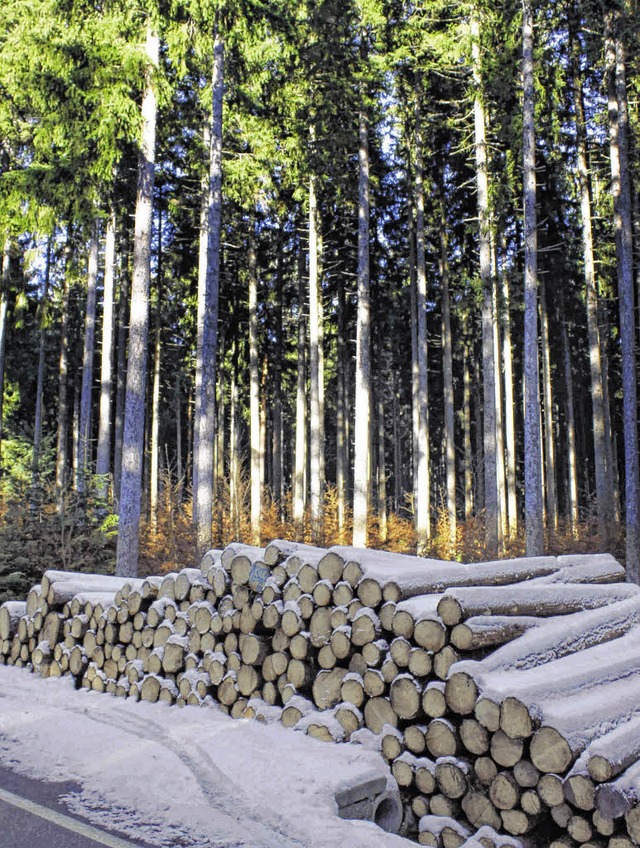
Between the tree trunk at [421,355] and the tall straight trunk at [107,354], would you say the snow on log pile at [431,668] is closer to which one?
the tall straight trunk at [107,354]

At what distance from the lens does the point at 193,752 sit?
5.26 metres

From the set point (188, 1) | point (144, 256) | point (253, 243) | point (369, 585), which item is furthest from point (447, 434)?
point (369, 585)

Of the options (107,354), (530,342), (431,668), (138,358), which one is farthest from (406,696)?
(107,354)

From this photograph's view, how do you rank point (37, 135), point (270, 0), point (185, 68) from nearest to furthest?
point (37, 135) → point (185, 68) → point (270, 0)

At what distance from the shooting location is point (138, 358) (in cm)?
1300

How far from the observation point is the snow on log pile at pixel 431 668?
4277mm

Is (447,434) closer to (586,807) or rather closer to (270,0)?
(270,0)

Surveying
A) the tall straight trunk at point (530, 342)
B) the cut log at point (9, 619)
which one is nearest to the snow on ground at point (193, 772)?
the cut log at point (9, 619)

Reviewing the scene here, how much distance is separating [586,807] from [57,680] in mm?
5786

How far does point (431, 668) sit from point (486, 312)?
13.7 m

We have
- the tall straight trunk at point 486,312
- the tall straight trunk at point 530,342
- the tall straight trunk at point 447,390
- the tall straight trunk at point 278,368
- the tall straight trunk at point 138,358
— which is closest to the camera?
the tall straight trunk at point 138,358

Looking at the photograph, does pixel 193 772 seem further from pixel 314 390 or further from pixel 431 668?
pixel 314 390

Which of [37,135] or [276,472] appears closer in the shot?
[37,135]

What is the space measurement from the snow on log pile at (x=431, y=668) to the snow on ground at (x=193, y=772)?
0.34 meters
